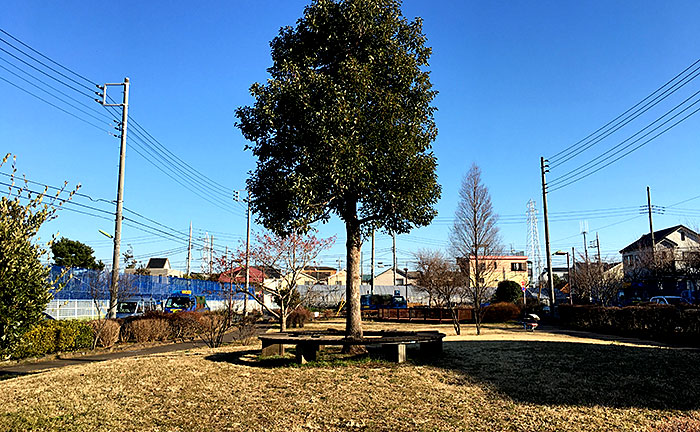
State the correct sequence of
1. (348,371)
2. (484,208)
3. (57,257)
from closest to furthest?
(348,371), (484,208), (57,257)

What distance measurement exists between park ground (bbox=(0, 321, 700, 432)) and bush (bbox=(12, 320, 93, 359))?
6.36 meters

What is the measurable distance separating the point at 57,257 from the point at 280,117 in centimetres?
4684

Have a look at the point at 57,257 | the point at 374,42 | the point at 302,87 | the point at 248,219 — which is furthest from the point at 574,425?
the point at 57,257

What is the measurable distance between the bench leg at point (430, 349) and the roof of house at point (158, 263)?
77215mm

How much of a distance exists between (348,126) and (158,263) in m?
78.5

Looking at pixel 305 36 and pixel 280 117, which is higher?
pixel 305 36

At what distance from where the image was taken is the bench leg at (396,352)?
10258 millimetres

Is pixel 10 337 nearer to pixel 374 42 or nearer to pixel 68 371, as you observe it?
pixel 68 371

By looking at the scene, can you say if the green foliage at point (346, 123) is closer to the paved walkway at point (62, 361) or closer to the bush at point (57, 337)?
the paved walkway at point (62, 361)

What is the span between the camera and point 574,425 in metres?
6.29

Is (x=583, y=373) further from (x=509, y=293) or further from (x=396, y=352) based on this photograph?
(x=509, y=293)

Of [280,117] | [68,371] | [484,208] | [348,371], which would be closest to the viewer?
[348,371]

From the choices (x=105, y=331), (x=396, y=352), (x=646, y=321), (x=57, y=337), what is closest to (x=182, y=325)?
(x=105, y=331)

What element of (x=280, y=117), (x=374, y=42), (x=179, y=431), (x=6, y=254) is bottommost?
(x=179, y=431)
